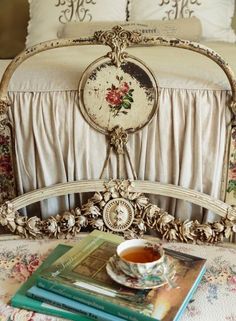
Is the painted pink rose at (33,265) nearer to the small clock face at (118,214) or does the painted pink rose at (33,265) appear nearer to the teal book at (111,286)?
the teal book at (111,286)

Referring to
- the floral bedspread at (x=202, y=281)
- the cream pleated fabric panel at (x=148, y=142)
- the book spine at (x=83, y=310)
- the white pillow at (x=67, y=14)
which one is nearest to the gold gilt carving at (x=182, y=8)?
the white pillow at (x=67, y=14)

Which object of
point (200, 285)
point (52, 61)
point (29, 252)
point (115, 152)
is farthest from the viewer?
point (52, 61)

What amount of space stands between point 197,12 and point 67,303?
57.2 inches

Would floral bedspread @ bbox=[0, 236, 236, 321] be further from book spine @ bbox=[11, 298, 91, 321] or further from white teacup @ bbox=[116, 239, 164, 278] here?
white teacup @ bbox=[116, 239, 164, 278]

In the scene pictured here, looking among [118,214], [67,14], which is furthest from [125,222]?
[67,14]

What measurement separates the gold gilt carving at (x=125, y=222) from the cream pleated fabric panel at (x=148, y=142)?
0.07 metres

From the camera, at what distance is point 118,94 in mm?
1209

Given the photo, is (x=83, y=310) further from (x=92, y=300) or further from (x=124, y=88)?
(x=124, y=88)

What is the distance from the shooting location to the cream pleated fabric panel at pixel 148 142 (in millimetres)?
1213

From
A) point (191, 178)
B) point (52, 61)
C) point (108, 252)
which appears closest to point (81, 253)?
point (108, 252)

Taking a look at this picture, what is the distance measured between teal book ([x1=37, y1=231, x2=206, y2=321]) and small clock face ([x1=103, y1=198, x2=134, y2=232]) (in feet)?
0.37

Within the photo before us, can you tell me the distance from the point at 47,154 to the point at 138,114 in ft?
0.95

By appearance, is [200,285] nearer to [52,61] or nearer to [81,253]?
[81,253]

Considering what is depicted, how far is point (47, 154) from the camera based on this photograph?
1.29 metres
